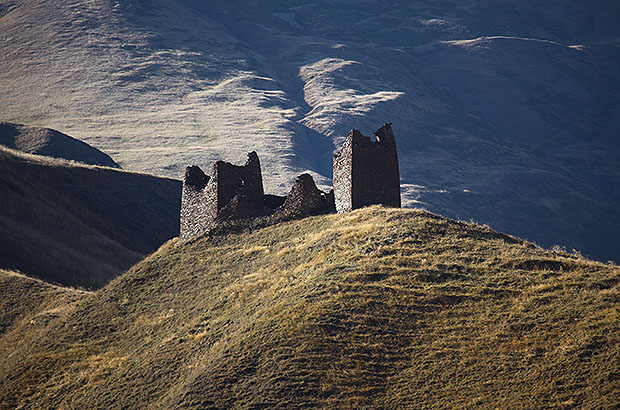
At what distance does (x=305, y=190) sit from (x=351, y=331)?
585 inches

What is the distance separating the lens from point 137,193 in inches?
3103

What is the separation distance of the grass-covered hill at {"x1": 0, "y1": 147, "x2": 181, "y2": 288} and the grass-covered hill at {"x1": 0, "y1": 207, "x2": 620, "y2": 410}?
19.1 metres

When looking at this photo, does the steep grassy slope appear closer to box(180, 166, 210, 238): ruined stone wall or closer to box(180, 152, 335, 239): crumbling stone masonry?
box(180, 166, 210, 238): ruined stone wall

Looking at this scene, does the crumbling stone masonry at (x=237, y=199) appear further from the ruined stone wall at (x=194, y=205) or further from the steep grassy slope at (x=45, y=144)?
the steep grassy slope at (x=45, y=144)

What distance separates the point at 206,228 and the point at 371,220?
36.6 feet

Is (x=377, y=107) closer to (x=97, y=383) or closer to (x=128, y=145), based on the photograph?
(x=128, y=145)

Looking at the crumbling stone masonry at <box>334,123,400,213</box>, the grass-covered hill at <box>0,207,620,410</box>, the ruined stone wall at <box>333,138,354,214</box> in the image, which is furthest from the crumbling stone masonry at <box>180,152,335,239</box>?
the grass-covered hill at <box>0,207,620,410</box>

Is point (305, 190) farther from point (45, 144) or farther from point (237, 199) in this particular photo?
point (45, 144)

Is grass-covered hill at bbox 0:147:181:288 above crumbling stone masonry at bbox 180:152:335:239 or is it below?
below

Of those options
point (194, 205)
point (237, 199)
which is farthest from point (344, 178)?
point (194, 205)

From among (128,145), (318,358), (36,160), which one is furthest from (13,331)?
(128,145)

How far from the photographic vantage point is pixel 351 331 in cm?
2312

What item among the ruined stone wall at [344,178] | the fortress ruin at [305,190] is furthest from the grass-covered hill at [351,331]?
the fortress ruin at [305,190]

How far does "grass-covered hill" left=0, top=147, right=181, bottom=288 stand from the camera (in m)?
53.7
